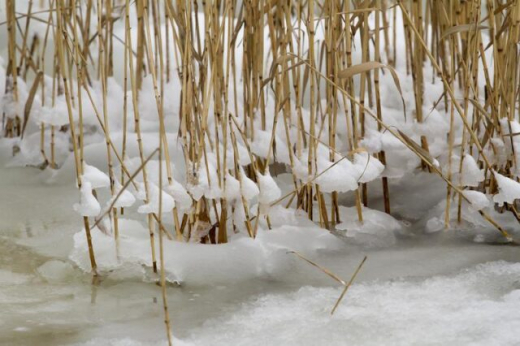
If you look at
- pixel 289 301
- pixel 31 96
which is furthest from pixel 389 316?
pixel 31 96

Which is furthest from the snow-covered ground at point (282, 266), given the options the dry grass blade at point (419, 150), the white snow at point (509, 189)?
the dry grass blade at point (419, 150)

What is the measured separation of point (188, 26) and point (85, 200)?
29cm

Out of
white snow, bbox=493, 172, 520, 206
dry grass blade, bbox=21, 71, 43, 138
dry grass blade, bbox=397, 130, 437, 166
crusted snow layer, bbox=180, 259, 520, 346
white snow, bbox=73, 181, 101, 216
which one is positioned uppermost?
dry grass blade, bbox=21, 71, 43, 138

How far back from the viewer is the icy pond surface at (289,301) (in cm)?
108

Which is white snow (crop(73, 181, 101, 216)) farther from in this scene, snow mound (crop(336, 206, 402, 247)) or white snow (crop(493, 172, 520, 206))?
white snow (crop(493, 172, 520, 206))

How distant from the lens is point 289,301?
120 centimetres

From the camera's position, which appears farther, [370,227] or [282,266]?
[370,227]

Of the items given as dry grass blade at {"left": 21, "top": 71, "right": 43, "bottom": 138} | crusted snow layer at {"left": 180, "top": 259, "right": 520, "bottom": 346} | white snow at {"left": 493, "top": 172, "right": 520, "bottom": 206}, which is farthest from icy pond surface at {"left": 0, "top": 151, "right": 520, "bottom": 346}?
dry grass blade at {"left": 21, "top": 71, "right": 43, "bottom": 138}

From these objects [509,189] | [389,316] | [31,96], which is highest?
[31,96]

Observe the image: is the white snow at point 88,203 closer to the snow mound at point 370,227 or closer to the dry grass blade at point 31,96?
the snow mound at point 370,227

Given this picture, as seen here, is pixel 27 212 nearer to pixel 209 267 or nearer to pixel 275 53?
pixel 209 267

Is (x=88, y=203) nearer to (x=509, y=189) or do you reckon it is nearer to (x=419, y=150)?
(x=419, y=150)

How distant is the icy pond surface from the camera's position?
1.08 meters

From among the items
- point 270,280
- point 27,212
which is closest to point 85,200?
point 270,280
